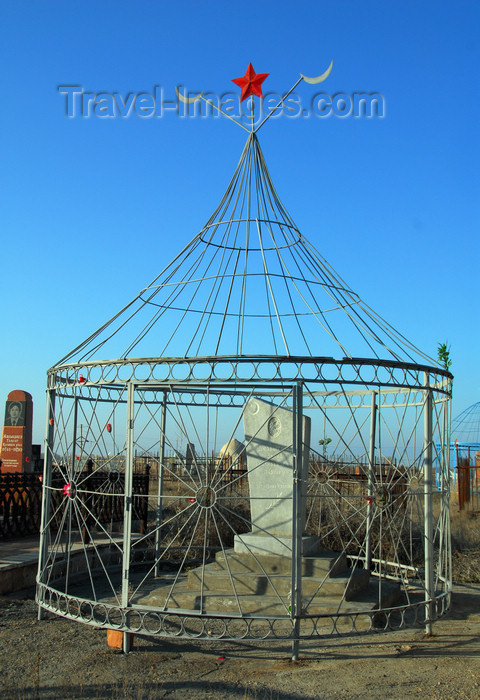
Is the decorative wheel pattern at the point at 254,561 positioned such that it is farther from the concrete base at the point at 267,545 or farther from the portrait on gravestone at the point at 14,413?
the portrait on gravestone at the point at 14,413

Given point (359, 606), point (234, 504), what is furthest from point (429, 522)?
point (234, 504)

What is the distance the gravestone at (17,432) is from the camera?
18.3m

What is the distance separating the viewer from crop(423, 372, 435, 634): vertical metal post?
7.17 metres

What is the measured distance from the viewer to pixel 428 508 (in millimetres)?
7293

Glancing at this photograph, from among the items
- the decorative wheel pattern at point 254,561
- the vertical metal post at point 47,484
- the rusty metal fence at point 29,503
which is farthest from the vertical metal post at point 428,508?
the rusty metal fence at point 29,503

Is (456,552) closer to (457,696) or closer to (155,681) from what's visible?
(457,696)

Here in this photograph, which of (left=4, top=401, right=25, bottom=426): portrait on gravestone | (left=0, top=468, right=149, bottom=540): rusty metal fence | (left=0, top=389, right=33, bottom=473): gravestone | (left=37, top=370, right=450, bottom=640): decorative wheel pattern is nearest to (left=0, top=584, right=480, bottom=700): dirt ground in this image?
(left=37, top=370, right=450, bottom=640): decorative wheel pattern

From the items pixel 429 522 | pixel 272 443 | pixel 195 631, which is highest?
pixel 272 443

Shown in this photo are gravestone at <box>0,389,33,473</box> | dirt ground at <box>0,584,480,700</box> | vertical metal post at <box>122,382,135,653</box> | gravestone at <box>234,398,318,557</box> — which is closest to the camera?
dirt ground at <box>0,584,480,700</box>

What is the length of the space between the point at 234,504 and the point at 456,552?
16.5 feet

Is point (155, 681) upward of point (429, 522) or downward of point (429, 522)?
downward

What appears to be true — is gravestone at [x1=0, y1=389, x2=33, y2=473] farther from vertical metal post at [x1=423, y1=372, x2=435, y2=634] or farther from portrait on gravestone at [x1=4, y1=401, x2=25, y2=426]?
vertical metal post at [x1=423, y1=372, x2=435, y2=634]

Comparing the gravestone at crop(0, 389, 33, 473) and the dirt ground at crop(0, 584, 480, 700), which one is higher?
the gravestone at crop(0, 389, 33, 473)

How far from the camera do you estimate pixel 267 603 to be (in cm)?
732
